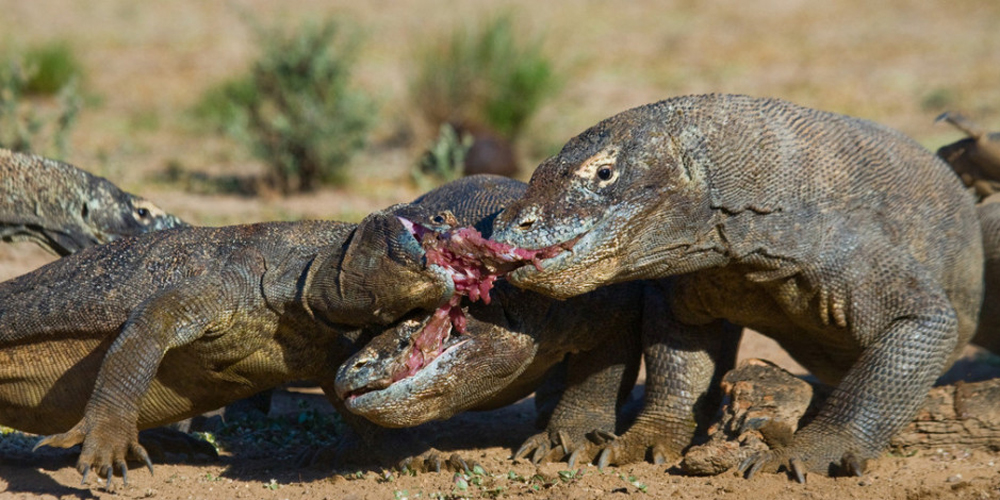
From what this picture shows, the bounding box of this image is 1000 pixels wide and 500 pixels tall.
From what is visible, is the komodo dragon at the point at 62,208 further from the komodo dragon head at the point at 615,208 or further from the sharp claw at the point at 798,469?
the sharp claw at the point at 798,469

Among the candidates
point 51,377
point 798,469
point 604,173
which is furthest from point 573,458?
point 51,377

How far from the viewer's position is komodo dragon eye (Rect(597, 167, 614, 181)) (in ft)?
15.1

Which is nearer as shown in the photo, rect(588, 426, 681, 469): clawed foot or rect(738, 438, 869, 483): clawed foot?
rect(738, 438, 869, 483): clawed foot

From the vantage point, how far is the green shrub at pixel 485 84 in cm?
1390

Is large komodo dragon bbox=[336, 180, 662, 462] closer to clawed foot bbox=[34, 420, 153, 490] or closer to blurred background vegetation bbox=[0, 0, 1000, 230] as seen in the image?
clawed foot bbox=[34, 420, 153, 490]

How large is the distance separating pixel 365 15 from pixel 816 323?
16947 mm

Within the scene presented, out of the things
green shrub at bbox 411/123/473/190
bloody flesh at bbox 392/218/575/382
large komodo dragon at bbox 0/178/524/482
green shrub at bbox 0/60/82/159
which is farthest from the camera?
green shrub at bbox 411/123/473/190

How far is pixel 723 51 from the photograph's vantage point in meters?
17.9

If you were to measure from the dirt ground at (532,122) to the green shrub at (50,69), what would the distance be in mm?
324

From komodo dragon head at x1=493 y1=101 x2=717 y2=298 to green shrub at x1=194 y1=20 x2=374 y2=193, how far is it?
7236mm

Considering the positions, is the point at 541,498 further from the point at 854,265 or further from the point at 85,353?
the point at 85,353

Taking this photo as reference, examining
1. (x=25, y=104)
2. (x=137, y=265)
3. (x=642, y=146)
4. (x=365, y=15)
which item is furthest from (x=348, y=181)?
(x=365, y=15)

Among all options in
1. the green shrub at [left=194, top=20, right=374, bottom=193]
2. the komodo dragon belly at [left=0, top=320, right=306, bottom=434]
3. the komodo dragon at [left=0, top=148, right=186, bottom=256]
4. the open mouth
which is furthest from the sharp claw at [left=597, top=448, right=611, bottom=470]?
the green shrub at [left=194, top=20, right=374, bottom=193]

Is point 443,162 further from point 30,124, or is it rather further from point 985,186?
point 985,186
